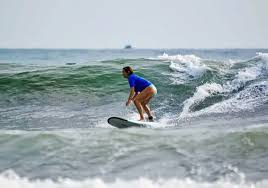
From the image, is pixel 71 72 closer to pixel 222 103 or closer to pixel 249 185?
pixel 222 103

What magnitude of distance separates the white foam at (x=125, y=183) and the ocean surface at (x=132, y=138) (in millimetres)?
14

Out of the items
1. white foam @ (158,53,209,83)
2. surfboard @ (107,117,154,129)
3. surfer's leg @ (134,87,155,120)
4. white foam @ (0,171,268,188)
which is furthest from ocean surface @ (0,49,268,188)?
white foam @ (158,53,209,83)

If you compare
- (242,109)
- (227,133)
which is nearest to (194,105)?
(242,109)

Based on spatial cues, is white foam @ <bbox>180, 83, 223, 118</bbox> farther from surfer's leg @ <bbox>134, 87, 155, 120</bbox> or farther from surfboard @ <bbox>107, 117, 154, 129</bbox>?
surfboard @ <bbox>107, 117, 154, 129</bbox>

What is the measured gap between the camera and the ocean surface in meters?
6.29

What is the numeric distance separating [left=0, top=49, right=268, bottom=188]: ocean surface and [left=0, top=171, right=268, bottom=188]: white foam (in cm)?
1

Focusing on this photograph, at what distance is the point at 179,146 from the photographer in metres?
7.77

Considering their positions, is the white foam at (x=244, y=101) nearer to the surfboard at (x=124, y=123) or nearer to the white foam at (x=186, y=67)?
the surfboard at (x=124, y=123)

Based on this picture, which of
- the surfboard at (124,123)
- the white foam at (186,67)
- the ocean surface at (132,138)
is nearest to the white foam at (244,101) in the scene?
the ocean surface at (132,138)

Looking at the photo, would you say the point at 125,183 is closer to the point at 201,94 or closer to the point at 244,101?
the point at 244,101

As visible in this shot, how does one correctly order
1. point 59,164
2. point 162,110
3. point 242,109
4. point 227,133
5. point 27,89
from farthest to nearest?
point 27,89 < point 162,110 < point 242,109 < point 227,133 < point 59,164

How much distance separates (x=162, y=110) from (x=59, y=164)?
315 inches

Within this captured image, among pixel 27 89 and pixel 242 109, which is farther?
pixel 27 89

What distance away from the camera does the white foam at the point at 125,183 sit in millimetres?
5848
